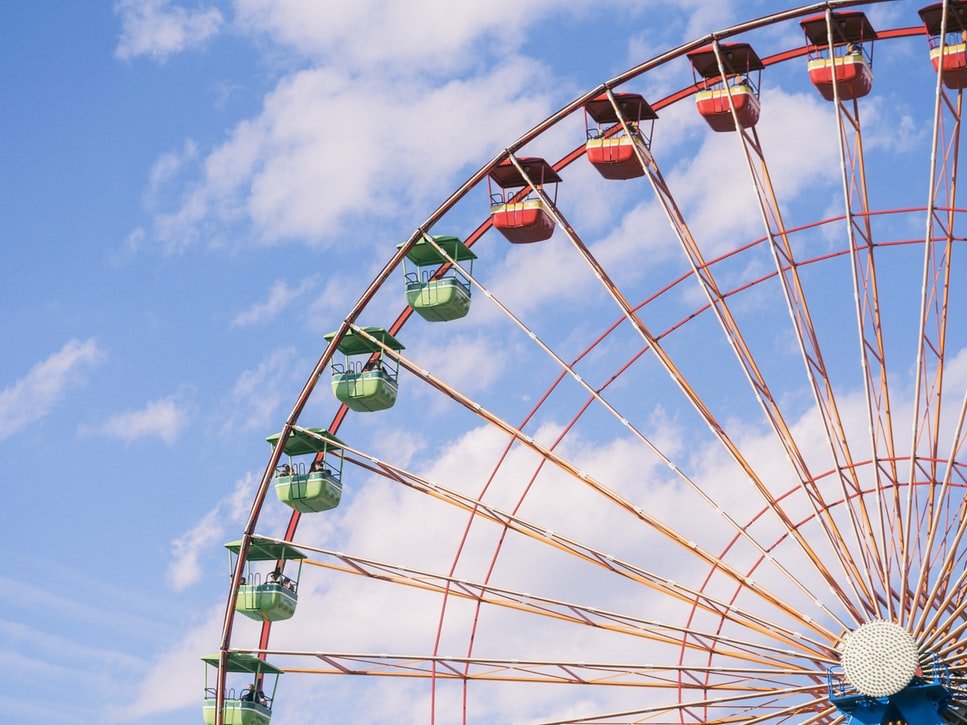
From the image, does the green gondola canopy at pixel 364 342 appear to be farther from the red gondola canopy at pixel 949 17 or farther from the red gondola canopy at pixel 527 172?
the red gondola canopy at pixel 949 17

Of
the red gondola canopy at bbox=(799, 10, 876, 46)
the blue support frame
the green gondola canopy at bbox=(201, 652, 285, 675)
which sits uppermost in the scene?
the red gondola canopy at bbox=(799, 10, 876, 46)

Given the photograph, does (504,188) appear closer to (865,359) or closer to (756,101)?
(756,101)

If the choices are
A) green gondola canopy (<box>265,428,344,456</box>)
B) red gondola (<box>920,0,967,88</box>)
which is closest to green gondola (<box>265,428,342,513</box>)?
green gondola canopy (<box>265,428,344,456</box>)

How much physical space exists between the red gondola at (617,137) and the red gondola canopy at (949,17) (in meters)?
4.51

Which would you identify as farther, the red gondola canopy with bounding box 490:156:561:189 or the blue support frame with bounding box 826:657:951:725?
the red gondola canopy with bounding box 490:156:561:189

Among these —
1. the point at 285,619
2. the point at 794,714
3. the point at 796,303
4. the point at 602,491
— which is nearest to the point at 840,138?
the point at 796,303

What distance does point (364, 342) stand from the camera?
32.4 m

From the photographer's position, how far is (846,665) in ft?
86.5

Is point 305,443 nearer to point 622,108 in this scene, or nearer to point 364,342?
point 364,342

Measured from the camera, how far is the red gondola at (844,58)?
29.8 metres

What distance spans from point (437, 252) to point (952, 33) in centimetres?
888

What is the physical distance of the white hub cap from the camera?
1025 inches

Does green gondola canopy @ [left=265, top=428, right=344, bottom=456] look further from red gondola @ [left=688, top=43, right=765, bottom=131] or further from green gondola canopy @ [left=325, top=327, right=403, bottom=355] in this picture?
red gondola @ [left=688, top=43, right=765, bottom=131]

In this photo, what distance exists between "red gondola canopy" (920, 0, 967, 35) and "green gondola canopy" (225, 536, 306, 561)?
43.1 ft
